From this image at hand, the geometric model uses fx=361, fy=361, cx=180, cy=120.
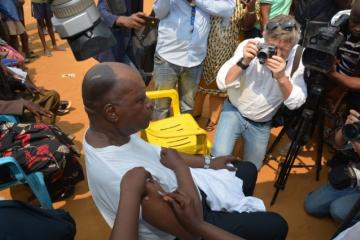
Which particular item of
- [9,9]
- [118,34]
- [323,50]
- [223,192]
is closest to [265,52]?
[323,50]

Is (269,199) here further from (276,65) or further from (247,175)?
(276,65)

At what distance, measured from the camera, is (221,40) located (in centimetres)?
351

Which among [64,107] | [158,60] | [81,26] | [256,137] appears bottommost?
[64,107]

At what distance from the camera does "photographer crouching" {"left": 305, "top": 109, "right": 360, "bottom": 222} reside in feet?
7.41

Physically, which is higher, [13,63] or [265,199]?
[13,63]

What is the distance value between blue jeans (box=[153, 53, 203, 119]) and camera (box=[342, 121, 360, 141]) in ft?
5.21

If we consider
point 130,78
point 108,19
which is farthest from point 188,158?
point 108,19

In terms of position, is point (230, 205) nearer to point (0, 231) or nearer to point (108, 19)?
point (0, 231)

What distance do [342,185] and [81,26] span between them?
2.02 m

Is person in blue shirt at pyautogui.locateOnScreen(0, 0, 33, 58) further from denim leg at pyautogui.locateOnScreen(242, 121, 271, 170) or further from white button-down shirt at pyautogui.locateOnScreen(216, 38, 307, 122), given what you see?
denim leg at pyautogui.locateOnScreen(242, 121, 271, 170)

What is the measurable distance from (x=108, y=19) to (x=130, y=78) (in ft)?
5.63

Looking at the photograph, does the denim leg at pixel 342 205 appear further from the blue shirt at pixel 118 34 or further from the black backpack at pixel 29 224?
the blue shirt at pixel 118 34

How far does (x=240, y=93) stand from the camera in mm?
3004

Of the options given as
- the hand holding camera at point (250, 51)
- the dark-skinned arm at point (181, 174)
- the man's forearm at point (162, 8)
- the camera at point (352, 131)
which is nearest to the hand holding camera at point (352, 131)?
the camera at point (352, 131)
